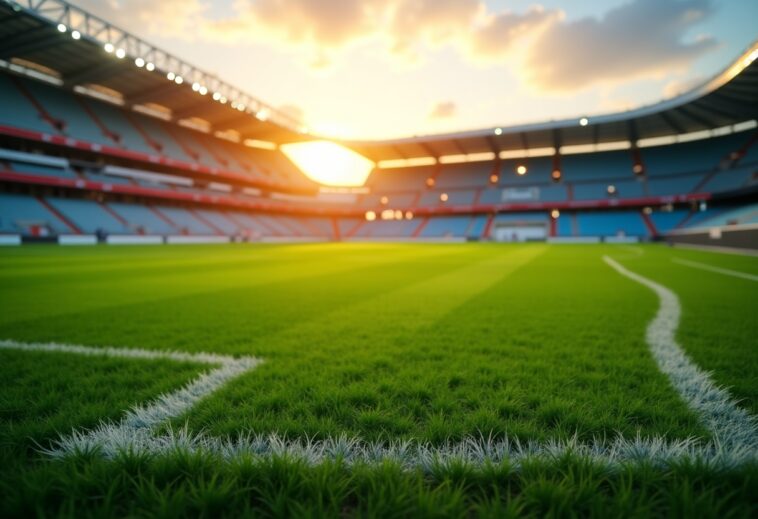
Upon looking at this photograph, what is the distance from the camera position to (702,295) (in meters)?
6.07

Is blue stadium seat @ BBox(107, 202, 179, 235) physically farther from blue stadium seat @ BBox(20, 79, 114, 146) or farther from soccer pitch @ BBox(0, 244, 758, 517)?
soccer pitch @ BBox(0, 244, 758, 517)

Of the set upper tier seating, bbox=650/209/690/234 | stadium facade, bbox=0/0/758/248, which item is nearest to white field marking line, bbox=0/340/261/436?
stadium facade, bbox=0/0/758/248

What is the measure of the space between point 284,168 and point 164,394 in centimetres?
5832

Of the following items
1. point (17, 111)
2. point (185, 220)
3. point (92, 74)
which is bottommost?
point (185, 220)

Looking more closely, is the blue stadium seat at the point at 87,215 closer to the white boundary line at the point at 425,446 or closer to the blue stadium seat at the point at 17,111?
the blue stadium seat at the point at 17,111

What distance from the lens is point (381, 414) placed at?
208cm

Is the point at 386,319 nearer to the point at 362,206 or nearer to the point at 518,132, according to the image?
the point at 518,132

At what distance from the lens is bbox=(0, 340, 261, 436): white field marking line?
205 centimetres

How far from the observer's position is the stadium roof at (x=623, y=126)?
29.5 metres

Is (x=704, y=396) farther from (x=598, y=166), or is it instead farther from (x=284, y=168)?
(x=284, y=168)

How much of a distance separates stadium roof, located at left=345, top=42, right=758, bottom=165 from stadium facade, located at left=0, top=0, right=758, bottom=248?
227 millimetres

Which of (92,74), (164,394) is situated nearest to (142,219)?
(92,74)

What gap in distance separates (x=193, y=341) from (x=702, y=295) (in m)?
7.65

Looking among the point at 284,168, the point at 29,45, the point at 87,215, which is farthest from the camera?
the point at 284,168
